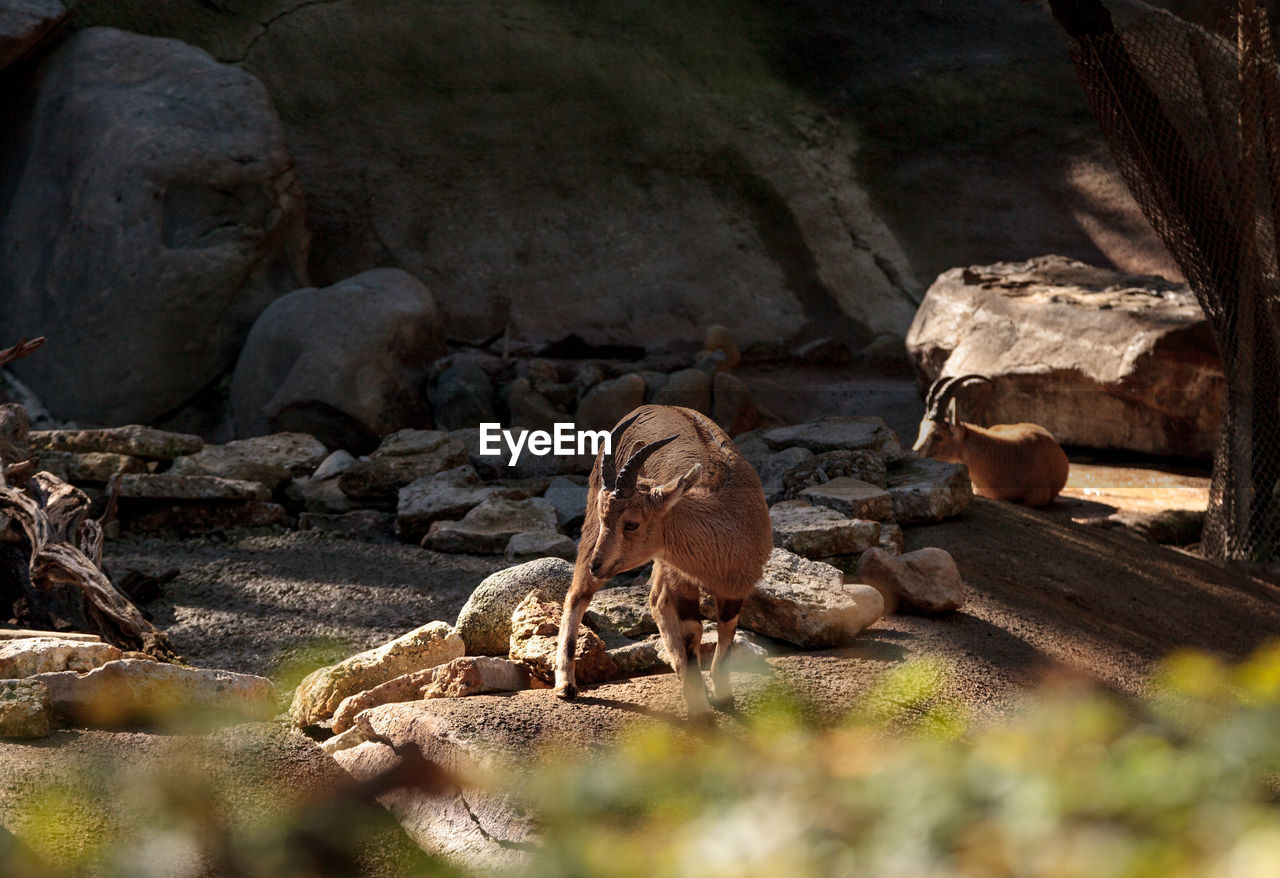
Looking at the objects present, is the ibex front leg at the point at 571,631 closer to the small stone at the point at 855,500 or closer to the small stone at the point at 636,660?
the small stone at the point at 636,660

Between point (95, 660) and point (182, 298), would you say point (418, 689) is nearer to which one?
point (95, 660)

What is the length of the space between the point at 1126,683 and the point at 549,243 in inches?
389

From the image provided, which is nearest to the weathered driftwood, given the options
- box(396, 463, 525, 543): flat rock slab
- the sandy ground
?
the sandy ground

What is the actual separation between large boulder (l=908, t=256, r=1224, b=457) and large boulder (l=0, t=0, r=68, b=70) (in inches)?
338

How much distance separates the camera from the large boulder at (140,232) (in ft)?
34.9

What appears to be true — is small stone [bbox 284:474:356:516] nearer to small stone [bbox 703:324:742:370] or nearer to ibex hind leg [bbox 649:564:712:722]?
ibex hind leg [bbox 649:564:712:722]

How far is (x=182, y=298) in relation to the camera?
10.6 meters

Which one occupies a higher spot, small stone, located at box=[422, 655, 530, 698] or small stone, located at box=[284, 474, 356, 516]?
small stone, located at box=[422, 655, 530, 698]

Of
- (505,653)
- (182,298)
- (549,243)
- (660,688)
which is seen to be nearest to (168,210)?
(182,298)

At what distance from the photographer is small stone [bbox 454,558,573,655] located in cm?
427

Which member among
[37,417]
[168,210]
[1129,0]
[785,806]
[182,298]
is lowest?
[37,417]

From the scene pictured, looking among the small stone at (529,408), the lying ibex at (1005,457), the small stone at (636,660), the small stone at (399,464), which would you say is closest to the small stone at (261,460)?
the small stone at (399,464)

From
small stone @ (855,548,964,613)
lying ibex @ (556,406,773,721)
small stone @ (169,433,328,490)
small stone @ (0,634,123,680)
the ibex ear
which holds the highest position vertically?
the ibex ear

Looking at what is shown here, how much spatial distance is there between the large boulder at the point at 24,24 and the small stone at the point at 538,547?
27.3ft
